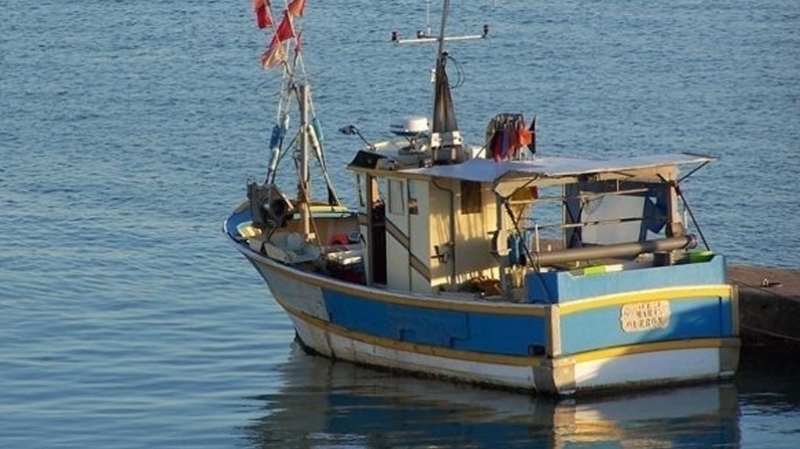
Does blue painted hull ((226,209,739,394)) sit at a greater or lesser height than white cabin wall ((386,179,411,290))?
lesser

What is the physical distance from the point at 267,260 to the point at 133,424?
336 cm

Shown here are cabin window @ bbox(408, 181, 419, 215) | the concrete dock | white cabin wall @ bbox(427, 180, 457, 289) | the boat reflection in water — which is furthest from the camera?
the concrete dock

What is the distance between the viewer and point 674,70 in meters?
52.1

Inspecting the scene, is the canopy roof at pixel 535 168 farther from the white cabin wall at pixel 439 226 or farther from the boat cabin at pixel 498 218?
the white cabin wall at pixel 439 226

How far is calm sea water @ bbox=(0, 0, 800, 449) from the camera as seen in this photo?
2605 centimetres

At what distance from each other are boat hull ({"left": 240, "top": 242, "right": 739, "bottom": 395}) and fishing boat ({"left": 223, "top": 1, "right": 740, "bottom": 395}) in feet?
0.06

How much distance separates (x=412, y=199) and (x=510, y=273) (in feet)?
5.27

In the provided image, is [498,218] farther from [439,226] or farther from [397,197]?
[397,197]

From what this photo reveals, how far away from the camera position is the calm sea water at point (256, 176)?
26047 mm

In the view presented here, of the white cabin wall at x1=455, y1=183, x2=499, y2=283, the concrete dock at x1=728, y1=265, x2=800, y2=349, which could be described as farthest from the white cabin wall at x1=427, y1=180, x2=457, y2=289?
the concrete dock at x1=728, y1=265, x2=800, y2=349

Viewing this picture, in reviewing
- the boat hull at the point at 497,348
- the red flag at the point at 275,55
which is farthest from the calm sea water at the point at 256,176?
the red flag at the point at 275,55

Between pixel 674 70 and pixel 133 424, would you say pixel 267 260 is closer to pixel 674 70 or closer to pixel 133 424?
pixel 133 424

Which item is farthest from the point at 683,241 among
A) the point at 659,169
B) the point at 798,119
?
the point at 798,119

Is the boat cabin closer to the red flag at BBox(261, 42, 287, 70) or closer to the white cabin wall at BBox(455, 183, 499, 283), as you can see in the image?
the white cabin wall at BBox(455, 183, 499, 283)
